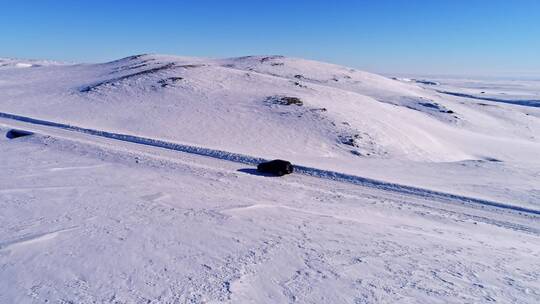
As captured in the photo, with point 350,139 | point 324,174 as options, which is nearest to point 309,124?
point 350,139

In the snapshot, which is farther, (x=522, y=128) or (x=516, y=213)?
(x=522, y=128)

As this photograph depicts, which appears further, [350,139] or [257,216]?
[350,139]

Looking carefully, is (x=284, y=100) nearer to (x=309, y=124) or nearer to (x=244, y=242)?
(x=309, y=124)

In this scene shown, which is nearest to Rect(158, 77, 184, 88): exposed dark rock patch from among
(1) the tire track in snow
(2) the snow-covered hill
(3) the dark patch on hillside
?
(2) the snow-covered hill

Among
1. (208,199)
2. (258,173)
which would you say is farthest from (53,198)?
(258,173)

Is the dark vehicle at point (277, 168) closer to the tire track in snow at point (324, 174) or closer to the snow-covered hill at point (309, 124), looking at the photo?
the tire track in snow at point (324, 174)

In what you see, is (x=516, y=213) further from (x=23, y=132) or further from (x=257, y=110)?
(x=23, y=132)

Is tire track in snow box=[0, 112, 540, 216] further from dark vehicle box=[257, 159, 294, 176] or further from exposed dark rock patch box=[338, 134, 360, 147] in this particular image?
exposed dark rock patch box=[338, 134, 360, 147]
